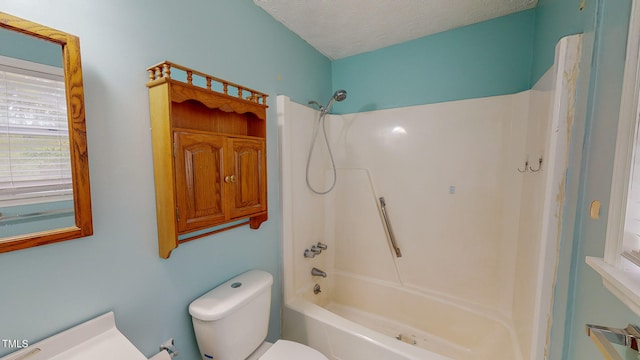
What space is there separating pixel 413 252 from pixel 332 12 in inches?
73.7

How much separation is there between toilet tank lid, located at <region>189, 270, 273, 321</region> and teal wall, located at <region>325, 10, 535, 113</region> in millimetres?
1589

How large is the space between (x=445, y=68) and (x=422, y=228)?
1241mm

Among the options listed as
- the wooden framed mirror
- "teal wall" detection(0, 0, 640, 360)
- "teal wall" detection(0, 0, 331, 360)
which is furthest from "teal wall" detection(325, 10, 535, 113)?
the wooden framed mirror

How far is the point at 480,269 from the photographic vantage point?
1.73 m

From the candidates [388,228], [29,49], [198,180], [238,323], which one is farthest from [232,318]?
[388,228]

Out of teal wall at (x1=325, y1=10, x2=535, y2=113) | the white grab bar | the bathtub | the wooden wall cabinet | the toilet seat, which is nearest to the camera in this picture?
the wooden wall cabinet

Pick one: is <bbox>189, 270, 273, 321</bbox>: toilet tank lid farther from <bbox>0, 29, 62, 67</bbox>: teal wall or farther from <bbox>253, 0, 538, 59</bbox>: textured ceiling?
<bbox>253, 0, 538, 59</bbox>: textured ceiling

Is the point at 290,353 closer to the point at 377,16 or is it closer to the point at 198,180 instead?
the point at 198,180

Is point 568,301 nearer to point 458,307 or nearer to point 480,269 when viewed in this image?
point 480,269

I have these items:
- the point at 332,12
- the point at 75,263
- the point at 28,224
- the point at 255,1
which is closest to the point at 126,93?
the point at 28,224

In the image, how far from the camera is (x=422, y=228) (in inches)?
75.4

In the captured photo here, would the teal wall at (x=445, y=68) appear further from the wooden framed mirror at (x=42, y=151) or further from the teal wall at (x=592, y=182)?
the wooden framed mirror at (x=42, y=151)

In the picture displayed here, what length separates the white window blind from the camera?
2.26ft

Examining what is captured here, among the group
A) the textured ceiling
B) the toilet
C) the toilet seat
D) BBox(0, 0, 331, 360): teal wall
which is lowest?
the toilet seat
